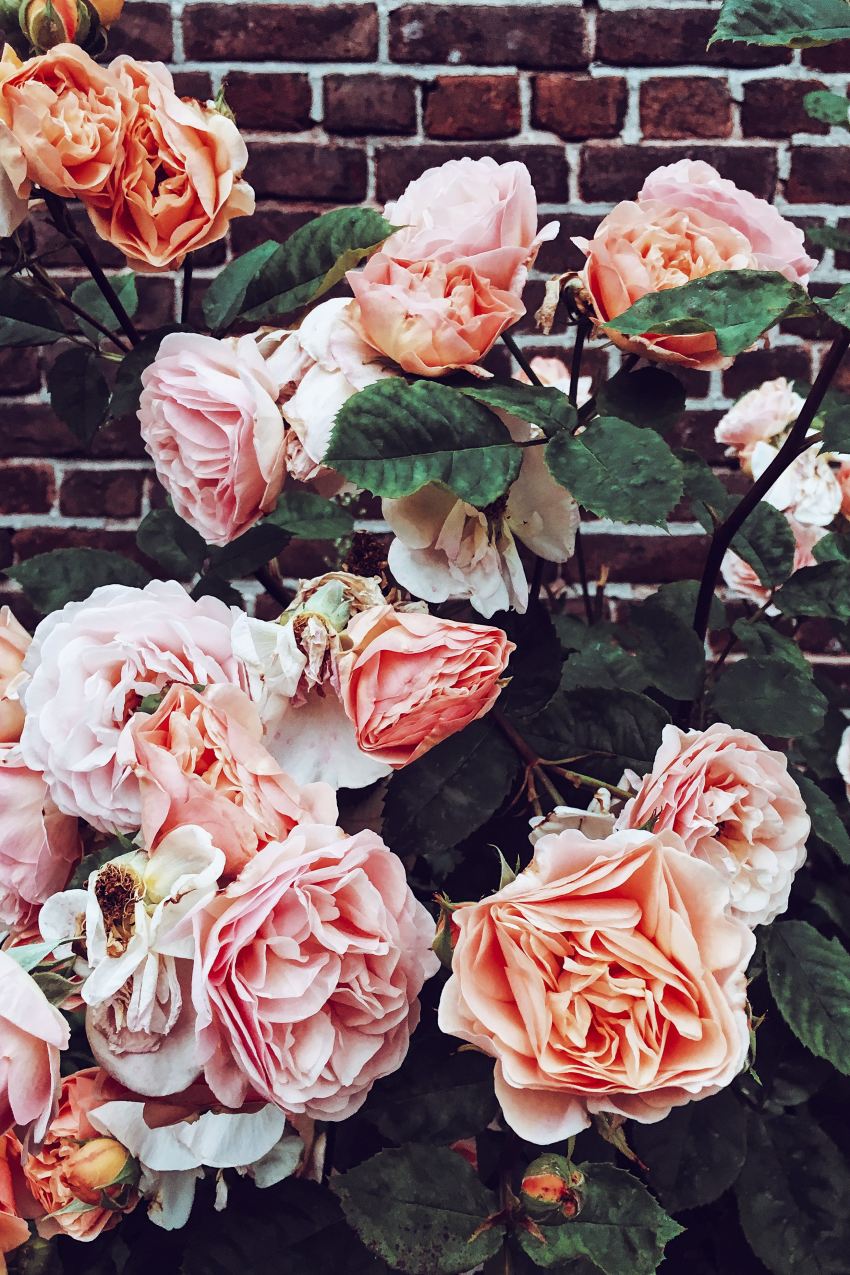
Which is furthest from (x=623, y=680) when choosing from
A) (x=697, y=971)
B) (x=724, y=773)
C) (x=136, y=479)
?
(x=136, y=479)

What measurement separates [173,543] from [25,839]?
30 centimetres

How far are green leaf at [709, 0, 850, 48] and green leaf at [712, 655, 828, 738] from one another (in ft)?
1.02

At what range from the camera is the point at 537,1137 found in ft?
1.24

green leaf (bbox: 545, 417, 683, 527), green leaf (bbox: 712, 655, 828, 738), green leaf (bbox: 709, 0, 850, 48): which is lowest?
green leaf (bbox: 712, 655, 828, 738)

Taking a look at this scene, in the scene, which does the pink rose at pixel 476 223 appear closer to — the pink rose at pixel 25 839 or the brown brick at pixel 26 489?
the pink rose at pixel 25 839

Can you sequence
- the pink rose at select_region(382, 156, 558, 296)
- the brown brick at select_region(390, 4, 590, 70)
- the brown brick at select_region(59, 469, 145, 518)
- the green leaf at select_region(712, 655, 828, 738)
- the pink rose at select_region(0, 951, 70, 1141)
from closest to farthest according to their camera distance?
the pink rose at select_region(0, 951, 70, 1141), the pink rose at select_region(382, 156, 558, 296), the green leaf at select_region(712, 655, 828, 738), the brown brick at select_region(390, 4, 590, 70), the brown brick at select_region(59, 469, 145, 518)

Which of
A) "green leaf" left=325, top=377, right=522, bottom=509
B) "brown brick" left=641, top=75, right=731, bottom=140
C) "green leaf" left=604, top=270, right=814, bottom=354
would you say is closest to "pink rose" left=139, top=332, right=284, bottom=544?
"green leaf" left=325, top=377, right=522, bottom=509

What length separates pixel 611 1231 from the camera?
425 mm

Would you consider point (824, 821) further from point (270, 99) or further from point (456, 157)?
point (270, 99)

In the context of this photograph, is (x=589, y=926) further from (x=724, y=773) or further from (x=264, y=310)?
(x=264, y=310)

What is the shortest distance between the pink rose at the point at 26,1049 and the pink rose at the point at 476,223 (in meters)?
0.34

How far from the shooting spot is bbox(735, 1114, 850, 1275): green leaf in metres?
0.56

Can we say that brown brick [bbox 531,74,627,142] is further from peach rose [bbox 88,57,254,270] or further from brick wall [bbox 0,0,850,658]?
peach rose [bbox 88,57,254,270]

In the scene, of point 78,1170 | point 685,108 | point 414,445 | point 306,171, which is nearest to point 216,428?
point 414,445
